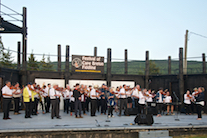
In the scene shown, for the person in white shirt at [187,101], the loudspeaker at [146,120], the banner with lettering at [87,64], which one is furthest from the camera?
the banner with lettering at [87,64]

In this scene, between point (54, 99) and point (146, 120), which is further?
point (54, 99)

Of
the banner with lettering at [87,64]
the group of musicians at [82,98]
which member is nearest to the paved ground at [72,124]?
the group of musicians at [82,98]

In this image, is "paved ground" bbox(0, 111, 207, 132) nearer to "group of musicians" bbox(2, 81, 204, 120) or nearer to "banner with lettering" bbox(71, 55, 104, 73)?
"group of musicians" bbox(2, 81, 204, 120)

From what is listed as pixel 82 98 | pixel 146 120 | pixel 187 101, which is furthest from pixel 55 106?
pixel 187 101

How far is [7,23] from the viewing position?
15.4 m

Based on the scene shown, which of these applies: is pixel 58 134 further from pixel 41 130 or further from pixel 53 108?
pixel 53 108

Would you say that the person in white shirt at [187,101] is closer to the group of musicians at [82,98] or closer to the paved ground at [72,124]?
the group of musicians at [82,98]

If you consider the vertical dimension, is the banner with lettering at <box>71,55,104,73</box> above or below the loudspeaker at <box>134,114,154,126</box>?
above

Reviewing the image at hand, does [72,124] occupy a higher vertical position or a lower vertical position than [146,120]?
lower

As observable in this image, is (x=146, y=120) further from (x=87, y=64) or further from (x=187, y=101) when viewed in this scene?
(x=87, y=64)

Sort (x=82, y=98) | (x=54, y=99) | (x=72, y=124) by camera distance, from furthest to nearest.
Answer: (x=82, y=98), (x=54, y=99), (x=72, y=124)

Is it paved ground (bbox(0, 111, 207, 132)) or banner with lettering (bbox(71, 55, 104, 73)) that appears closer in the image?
paved ground (bbox(0, 111, 207, 132))

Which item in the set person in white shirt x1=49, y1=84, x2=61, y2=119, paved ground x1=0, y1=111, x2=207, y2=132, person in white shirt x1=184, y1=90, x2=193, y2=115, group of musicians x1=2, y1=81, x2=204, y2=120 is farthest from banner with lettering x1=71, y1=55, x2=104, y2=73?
paved ground x1=0, y1=111, x2=207, y2=132

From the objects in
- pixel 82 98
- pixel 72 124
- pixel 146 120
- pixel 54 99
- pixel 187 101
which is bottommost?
pixel 72 124
